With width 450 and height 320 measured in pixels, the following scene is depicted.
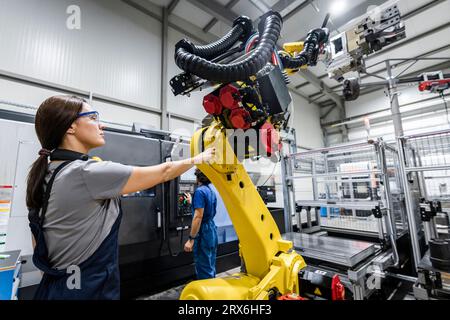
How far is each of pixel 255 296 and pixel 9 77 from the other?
4437 millimetres

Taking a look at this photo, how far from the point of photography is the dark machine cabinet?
8.36 feet

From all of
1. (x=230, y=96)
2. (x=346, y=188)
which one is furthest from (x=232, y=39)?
(x=346, y=188)

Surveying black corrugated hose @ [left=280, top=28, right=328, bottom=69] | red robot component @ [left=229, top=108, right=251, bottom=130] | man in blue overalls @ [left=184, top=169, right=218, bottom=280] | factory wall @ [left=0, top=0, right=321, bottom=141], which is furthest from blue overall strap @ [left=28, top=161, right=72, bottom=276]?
factory wall @ [left=0, top=0, right=321, bottom=141]

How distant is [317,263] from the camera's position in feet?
6.57

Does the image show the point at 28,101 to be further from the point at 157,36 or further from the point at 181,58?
the point at 181,58

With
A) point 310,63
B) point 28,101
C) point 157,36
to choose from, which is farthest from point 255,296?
point 157,36

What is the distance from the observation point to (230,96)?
1.06m

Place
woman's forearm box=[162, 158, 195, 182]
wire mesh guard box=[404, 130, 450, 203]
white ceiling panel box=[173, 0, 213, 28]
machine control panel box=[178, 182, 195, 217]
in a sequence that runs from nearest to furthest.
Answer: woman's forearm box=[162, 158, 195, 182] → wire mesh guard box=[404, 130, 450, 203] → machine control panel box=[178, 182, 195, 217] → white ceiling panel box=[173, 0, 213, 28]

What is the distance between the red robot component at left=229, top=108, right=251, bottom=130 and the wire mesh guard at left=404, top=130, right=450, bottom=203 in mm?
2285

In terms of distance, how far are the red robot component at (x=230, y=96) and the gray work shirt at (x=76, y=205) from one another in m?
0.56

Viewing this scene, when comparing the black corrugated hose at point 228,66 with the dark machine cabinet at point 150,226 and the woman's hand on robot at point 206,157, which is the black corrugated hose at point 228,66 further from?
the dark machine cabinet at point 150,226

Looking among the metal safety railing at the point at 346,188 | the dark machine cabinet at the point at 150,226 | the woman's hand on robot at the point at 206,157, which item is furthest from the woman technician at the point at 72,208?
the metal safety railing at the point at 346,188

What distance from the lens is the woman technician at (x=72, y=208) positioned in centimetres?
89

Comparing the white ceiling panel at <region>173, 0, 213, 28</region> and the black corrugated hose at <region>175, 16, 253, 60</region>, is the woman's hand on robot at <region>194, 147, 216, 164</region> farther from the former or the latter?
the white ceiling panel at <region>173, 0, 213, 28</region>
